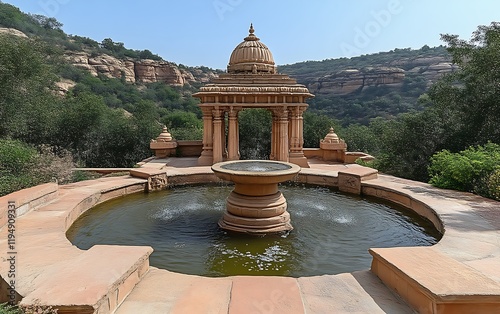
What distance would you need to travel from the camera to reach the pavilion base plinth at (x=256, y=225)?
6535 mm

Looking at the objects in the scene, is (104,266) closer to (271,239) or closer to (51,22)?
(271,239)

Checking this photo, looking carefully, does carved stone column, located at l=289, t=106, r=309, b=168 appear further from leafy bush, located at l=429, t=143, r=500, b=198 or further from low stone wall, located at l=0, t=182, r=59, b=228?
low stone wall, located at l=0, t=182, r=59, b=228

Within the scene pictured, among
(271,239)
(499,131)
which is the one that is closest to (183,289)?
(271,239)

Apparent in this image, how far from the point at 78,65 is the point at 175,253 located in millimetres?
65225

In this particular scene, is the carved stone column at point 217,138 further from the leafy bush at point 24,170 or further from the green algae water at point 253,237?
the leafy bush at point 24,170

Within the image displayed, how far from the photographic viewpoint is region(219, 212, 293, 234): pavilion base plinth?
654 cm

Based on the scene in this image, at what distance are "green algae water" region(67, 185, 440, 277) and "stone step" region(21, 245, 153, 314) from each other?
1204 millimetres

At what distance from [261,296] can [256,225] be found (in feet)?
10.8

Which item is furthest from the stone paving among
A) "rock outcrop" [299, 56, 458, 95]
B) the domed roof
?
"rock outcrop" [299, 56, 458, 95]

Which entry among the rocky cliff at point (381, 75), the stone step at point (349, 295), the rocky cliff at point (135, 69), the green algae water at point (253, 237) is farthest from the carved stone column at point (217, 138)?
the rocky cliff at point (381, 75)

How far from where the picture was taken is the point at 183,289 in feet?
11.6

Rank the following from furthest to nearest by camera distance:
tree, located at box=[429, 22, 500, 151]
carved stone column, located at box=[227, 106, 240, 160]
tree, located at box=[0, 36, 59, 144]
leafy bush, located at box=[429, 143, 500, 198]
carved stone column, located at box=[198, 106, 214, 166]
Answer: tree, located at box=[0, 36, 59, 144]
carved stone column, located at box=[198, 106, 214, 166]
carved stone column, located at box=[227, 106, 240, 160]
tree, located at box=[429, 22, 500, 151]
leafy bush, located at box=[429, 143, 500, 198]

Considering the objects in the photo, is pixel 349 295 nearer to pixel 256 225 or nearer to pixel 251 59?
pixel 256 225

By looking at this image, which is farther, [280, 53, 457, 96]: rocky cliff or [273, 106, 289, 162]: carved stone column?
[280, 53, 457, 96]: rocky cliff
